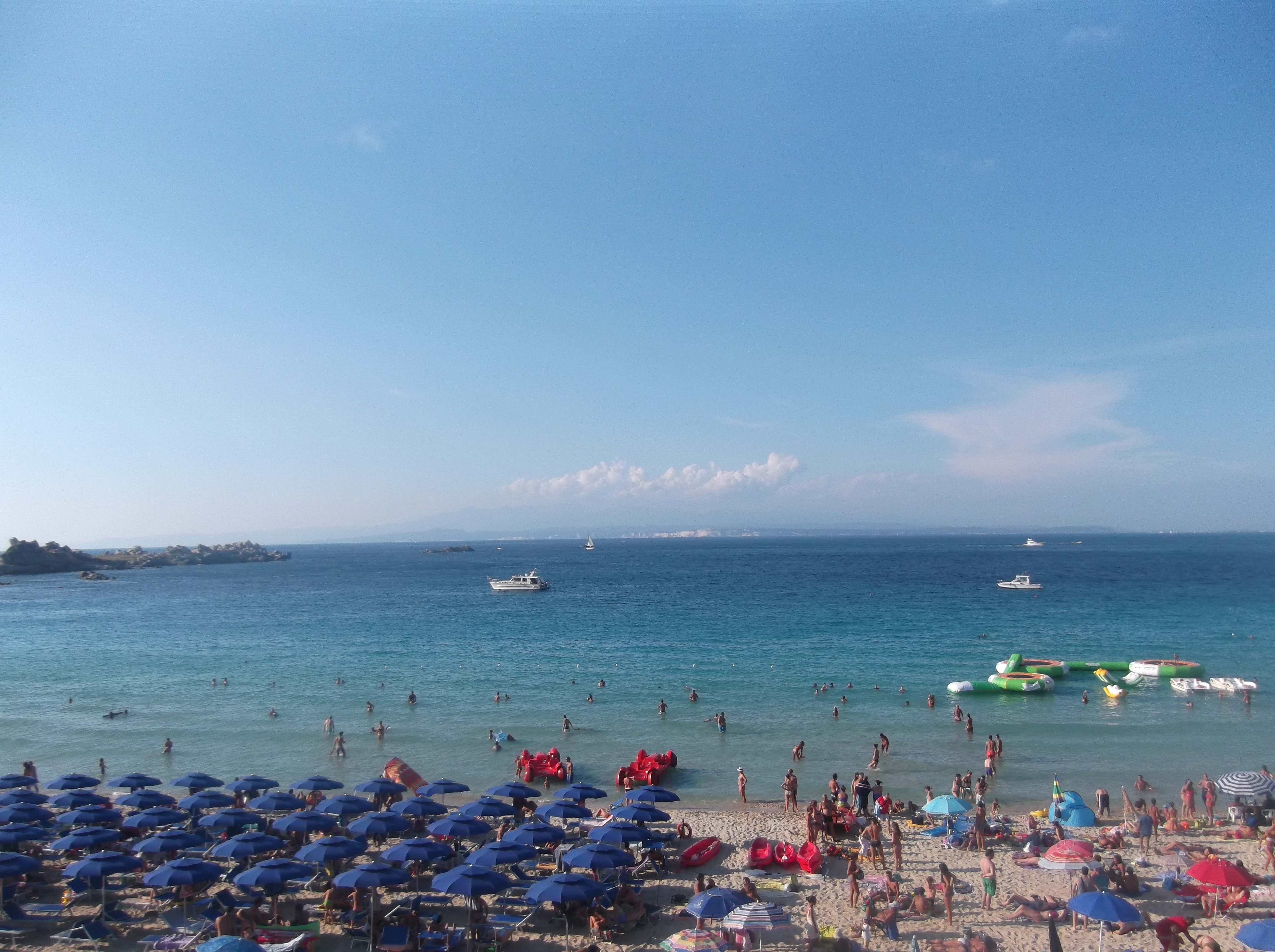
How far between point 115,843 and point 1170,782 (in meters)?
28.5

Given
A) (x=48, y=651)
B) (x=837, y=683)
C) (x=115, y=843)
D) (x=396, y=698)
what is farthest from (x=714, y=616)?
(x=115, y=843)

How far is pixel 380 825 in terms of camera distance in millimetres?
17047

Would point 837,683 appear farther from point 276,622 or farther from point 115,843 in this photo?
point 276,622

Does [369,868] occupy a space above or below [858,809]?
above

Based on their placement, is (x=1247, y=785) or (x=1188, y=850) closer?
(x=1188, y=850)

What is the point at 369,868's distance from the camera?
578 inches

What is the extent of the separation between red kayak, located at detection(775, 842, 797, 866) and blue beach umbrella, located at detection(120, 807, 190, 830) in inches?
554

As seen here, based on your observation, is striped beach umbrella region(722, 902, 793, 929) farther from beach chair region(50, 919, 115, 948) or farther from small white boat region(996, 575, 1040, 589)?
small white boat region(996, 575, 1040, 589)

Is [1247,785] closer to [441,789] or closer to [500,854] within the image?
[500,854]

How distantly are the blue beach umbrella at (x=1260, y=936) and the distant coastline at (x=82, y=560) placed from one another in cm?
15361

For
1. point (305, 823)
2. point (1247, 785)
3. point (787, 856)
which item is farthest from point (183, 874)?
point (1247, 785)

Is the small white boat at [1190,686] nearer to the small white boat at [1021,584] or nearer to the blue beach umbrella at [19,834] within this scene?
the blue beach umbrella at [19,834]

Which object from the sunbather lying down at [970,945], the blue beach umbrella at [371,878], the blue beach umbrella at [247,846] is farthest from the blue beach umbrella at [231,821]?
the sunbather lying down at [970,945]

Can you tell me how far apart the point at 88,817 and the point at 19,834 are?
168 centimetres
